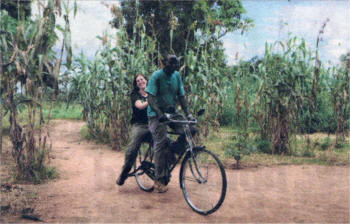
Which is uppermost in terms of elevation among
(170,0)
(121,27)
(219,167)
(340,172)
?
(170,0)

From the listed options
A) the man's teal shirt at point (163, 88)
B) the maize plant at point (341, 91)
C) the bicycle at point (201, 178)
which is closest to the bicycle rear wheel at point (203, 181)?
the bicycle at point (201, 178)

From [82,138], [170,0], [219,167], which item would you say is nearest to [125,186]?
[219,167]

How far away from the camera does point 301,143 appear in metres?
8.51

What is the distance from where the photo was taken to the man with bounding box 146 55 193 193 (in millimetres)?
4496

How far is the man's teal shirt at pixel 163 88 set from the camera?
451 centimetres

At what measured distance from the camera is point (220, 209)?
13.9 ft

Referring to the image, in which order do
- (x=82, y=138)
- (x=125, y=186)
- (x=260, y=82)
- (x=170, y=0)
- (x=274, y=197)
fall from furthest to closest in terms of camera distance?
→ (x=170, y=0) → (x=82, y=138) → (x=260, y=82) → (x=125, y=186) → (x=274, y=197)

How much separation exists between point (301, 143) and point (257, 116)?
1595 mm

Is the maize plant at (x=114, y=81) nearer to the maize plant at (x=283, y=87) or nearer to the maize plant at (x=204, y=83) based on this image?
the maize plant at (x=204, y=83)

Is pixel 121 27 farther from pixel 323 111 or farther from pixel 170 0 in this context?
pixel 170 0

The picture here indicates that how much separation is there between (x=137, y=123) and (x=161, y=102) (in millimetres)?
539

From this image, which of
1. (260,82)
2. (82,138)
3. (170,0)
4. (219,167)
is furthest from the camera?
(170,0)

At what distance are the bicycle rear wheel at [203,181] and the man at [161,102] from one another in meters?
0.36

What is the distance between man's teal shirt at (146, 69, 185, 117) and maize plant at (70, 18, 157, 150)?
3.19 meters
